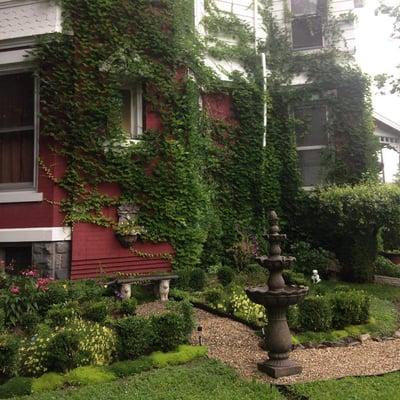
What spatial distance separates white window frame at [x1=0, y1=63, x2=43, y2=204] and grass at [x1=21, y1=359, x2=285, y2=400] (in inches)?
178

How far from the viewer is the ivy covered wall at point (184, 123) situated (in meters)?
8.55

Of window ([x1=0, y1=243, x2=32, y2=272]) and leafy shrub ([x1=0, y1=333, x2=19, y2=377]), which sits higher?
window ([x1=0, y1=243, x2=32, y2=272])

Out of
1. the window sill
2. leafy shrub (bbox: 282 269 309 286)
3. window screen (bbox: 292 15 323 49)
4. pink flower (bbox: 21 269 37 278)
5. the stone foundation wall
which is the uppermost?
window screen (bbox: 292 15 323 49)

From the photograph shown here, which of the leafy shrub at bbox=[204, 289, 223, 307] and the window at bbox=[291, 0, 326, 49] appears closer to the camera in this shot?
the leafy shrub at bbox=[204, 289, 223, 307]

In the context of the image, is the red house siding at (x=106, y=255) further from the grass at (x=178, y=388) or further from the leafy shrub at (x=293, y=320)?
the grass at (x=178, y=388)

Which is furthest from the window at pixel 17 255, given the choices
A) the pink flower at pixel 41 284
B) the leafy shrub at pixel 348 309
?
the leafy shrub at pixel 348 309

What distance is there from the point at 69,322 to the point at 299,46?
9.32m

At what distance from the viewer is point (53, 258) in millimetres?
8250

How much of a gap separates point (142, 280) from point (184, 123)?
11.0ft

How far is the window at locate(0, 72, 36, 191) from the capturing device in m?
8.83

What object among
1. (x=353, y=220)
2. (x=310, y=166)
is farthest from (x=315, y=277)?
(x=310, y=166)

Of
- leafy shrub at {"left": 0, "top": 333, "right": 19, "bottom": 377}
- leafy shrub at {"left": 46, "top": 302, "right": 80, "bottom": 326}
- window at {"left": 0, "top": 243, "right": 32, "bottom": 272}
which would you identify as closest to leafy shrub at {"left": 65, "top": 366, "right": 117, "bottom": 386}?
leafy shrub at {"left": 0, "top": 333, "right": 19, "bottom": 377}

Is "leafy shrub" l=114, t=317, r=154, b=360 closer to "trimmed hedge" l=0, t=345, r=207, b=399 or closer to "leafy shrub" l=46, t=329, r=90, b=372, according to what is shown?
"trimmed hedge" l=0, t=345, r=207, b=399

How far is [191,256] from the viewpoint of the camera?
363 inches
